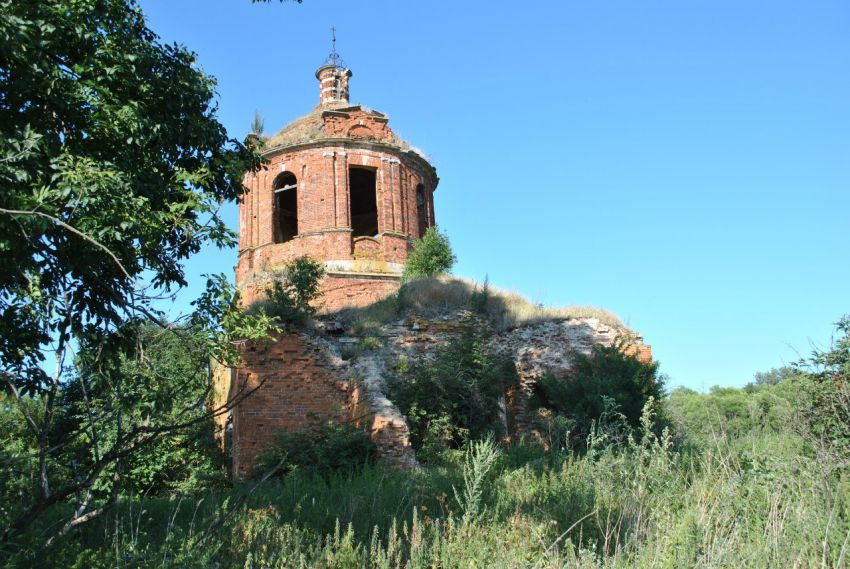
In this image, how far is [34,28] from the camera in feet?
22.9

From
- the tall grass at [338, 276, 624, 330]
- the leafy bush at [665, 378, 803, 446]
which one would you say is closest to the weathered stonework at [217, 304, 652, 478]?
the tall grass at [338, 276, 624, 330]

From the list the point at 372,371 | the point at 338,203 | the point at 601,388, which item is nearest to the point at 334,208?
the point at 338,203

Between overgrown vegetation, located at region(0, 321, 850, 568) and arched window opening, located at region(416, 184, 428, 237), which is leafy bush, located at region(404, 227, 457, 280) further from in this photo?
overgrown vegetation, located at region(0, 321, 850, 568)

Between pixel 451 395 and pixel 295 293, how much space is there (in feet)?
13.6

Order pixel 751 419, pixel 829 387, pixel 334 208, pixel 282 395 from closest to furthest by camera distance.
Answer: pixel 751 419, pixel 829 387, pixel 282 395, pixel 334 208

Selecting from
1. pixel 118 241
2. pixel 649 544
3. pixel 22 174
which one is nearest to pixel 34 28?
pixel 22 174

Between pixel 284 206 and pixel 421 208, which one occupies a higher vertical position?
pixel 284 206

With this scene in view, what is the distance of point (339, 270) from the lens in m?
20.9

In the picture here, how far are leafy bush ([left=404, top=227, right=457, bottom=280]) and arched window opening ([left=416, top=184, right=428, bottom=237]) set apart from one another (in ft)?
8.68

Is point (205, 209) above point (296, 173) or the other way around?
the other way around

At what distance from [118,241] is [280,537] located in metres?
3.58

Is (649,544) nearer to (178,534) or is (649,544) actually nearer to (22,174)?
(178,534)

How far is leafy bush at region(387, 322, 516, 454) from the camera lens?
13055mm

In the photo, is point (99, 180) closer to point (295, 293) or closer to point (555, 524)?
point (555, 524)
